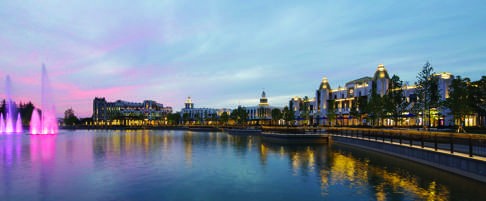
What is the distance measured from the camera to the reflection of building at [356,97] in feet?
301

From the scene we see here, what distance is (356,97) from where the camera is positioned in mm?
127250

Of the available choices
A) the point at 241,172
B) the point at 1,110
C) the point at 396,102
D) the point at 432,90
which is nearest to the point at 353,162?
the point at 241,172

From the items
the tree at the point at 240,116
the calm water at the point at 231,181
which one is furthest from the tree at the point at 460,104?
the tree at the point at 240,116

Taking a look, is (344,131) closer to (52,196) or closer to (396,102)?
(396,102)

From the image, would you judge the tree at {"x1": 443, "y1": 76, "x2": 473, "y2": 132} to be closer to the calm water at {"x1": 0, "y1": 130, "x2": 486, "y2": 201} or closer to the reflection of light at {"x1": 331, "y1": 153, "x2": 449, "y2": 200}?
the calm water at {"x1": 0, "y1": 130, "x2": 486, "y2": 201}

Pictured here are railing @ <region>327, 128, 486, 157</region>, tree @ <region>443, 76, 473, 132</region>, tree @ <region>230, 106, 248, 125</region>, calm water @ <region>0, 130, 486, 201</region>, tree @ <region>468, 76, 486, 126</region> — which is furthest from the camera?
tree @ <region>230, 106, 248, 125</region>

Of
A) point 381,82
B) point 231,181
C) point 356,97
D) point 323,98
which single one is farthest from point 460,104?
point 323,98

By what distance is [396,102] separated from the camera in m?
71.9

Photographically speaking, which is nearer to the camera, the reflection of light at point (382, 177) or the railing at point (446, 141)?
→ the reflection of light at point (382, 177)

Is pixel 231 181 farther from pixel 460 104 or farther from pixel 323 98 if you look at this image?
pixel 323 98

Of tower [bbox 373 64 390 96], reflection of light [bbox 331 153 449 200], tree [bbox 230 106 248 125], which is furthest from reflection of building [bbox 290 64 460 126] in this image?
reflection of light [bbox 331 153 449 200]

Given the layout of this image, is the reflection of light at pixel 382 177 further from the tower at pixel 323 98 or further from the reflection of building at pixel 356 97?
the tower at pixel 323 98

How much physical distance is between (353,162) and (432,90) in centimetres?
3676

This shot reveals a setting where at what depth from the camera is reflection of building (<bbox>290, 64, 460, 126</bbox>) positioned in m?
91.9
